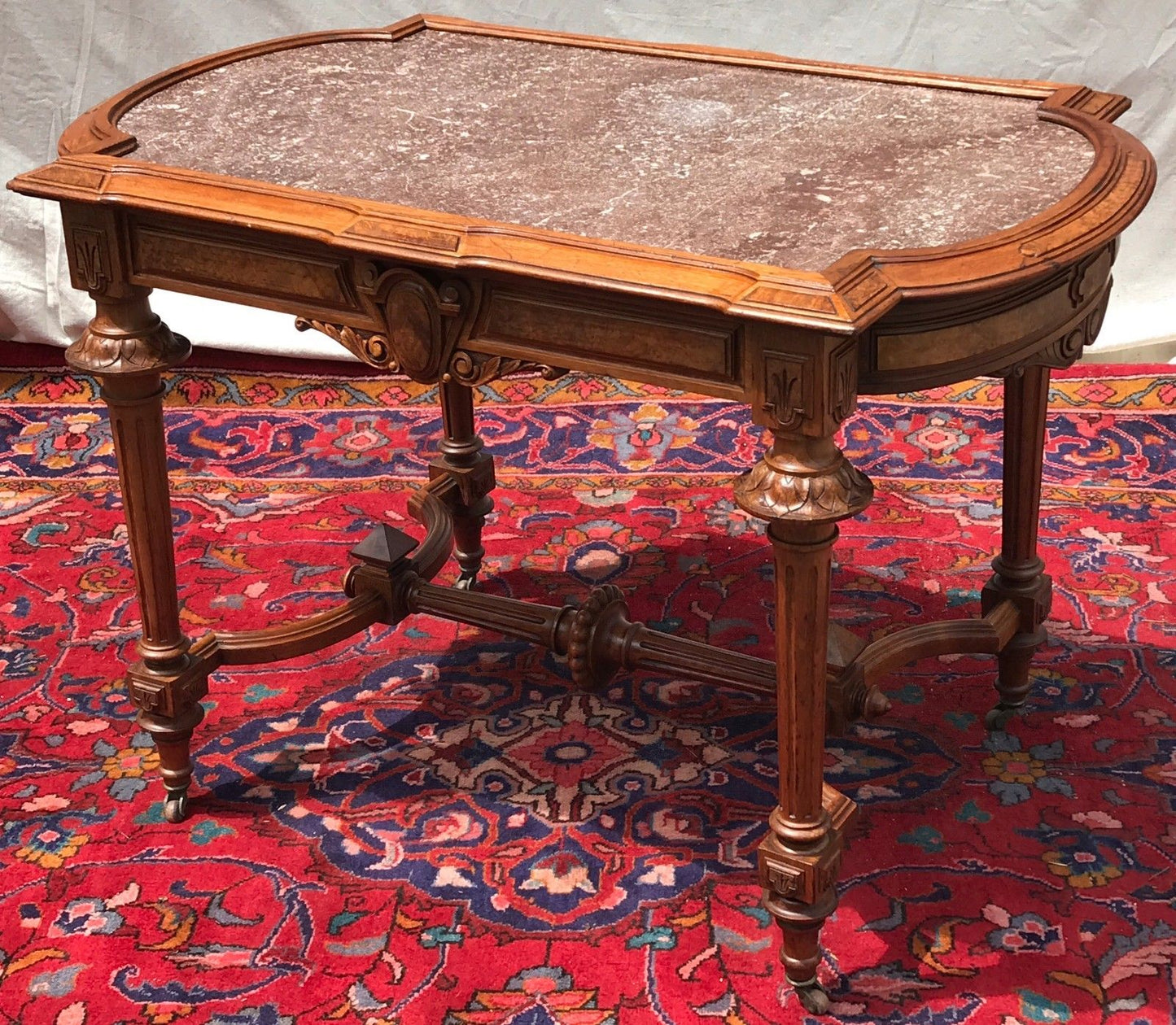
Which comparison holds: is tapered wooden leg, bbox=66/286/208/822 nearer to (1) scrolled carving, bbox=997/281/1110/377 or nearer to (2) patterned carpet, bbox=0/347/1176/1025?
(2) patterned carpet, bbox=0/347/1176/1025

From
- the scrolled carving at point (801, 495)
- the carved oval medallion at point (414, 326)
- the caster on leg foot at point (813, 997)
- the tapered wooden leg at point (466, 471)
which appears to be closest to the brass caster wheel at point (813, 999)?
the caster on leg foot at point (813, 997)

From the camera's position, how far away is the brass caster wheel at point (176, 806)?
110 inches

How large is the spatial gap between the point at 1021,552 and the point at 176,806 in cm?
154

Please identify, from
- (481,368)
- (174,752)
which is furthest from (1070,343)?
(174,752)

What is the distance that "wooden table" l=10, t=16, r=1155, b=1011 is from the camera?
202 cm

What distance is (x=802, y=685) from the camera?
219 centimetres

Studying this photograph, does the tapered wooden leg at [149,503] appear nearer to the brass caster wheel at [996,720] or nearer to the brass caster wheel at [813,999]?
the brass caster wheel at [813,999]

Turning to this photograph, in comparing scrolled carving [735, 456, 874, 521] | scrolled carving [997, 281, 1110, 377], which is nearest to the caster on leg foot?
scrolled carving [735, 456, 874, 521]

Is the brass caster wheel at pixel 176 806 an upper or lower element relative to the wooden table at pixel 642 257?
lower

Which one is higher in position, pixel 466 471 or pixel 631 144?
pixel 631 144

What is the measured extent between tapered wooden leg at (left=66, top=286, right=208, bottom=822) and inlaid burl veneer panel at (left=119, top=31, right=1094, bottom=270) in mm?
264

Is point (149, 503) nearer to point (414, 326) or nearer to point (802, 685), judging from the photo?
point (414, 326)

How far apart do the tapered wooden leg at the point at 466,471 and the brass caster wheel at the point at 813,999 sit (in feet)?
4.32

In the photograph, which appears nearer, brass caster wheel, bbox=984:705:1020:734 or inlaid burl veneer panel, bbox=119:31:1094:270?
inlaid burl veneer panel, bbox=119:31:1094:270
